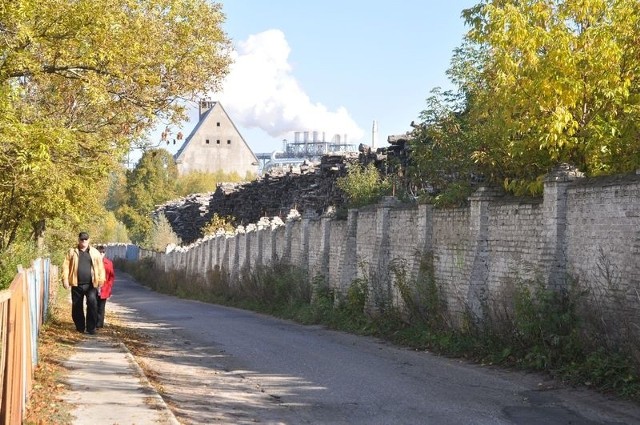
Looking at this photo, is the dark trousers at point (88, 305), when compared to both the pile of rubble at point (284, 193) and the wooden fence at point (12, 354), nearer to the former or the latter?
the wooden fence at point (12, 354)

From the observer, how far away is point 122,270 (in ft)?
271

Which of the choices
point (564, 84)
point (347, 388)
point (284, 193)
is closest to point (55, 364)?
point (347, 388)

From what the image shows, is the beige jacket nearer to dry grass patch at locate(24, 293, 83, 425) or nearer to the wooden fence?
dry grass patch at locate(24, 293, 83, 425)

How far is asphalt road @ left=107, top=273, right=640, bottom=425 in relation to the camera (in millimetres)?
9562

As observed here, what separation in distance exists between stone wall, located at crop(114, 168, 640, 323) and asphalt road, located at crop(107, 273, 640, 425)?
5.57 ft

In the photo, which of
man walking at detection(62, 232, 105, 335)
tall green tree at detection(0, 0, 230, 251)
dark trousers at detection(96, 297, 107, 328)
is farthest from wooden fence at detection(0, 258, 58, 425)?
dark trousers at detection(96, 297, 107, 328)

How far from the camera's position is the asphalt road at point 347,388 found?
9.56 meters

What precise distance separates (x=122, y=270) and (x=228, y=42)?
63.1 m

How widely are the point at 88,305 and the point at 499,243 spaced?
23.8ft

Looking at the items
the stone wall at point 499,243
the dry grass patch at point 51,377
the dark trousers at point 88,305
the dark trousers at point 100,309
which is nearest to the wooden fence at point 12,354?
the dry grass patch at point 51,377

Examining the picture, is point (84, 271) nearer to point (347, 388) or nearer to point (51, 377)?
point (51, 377)

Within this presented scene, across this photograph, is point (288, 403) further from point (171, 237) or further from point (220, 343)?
point (171, 237)

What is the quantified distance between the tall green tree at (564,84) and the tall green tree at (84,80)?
5.94m

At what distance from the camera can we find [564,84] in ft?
51.2
